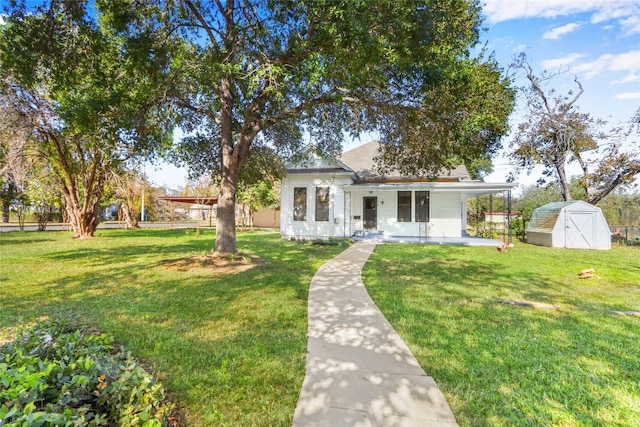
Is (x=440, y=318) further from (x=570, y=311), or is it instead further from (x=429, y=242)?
(x=429, y=242)

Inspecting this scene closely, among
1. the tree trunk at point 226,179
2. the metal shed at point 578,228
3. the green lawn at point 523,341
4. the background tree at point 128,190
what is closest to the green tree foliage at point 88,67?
the tree trunk at point 226,179

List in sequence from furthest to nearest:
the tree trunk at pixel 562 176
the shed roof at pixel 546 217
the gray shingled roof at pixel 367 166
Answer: the tree trunk at pixel 562 176 < the gray shingled roof at pixel 367 166 < the shed roof at pixel 546 217

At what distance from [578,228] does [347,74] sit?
13893mm

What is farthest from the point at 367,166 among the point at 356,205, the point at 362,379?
the point at 362,379

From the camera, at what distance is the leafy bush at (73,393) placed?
170cm

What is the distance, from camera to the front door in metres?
16.7

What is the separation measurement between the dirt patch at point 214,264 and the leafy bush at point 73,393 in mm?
5370

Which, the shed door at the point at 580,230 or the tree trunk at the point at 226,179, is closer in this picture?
the tree trunk at the point at 226,179

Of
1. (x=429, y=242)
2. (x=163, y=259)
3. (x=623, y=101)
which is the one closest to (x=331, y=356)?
(x=163, y=259)

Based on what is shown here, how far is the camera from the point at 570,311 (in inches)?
194

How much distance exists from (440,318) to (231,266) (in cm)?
540

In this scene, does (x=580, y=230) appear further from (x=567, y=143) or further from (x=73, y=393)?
(x=73, y=393)

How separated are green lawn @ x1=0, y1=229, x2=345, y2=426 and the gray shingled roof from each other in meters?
9.23

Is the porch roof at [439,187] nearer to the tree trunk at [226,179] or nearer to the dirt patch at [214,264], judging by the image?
the tree trunk at [226,179]
